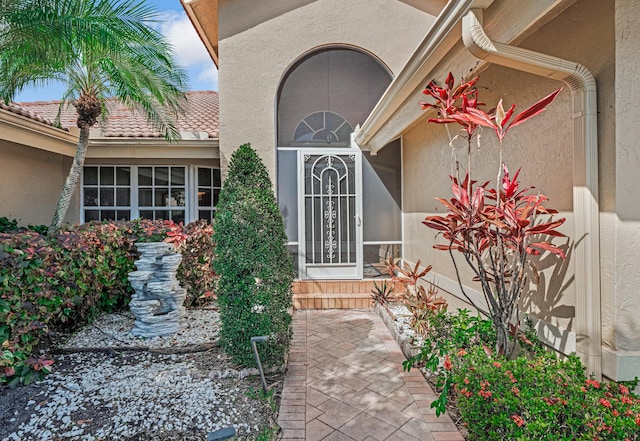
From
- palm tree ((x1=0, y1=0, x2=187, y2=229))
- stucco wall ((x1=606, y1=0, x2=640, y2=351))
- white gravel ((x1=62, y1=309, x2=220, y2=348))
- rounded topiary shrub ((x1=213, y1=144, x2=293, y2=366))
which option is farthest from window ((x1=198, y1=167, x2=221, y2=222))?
stucco wall ((x1=606, y1=0, x2=640, y2=351))

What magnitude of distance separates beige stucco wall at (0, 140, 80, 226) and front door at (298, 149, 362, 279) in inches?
270

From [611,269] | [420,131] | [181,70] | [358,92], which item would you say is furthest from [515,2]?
[181,70]

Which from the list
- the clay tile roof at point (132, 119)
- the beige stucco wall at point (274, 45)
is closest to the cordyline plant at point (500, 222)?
the beige stucco wall at point (274, 45)

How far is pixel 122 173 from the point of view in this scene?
10477 millimetres

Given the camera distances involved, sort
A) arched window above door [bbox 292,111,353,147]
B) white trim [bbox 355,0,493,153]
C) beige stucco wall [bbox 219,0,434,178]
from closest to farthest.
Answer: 1. white trim [bbox 355,0,493,153]
2. beige stucco wall [bbox 219,0,434,178]
3. arched window above door [bbox 292,111,353,147]

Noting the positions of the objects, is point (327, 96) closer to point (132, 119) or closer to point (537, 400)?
point (132, 119)

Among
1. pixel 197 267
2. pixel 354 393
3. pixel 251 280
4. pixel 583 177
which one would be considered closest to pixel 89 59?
pixel 197 267

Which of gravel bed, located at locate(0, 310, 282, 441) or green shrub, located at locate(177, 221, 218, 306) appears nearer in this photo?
gravel bed, located at locate(0, 310, 282, 441)

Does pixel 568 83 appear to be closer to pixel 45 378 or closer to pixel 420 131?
pixel 420 131

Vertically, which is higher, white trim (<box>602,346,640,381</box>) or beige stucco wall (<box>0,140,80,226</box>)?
beige stucco wall (<box>0,140,80,226</box>)

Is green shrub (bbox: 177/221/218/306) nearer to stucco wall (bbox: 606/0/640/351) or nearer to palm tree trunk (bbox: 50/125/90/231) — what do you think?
palm tree trunk (bbox: 50/125/90/231)

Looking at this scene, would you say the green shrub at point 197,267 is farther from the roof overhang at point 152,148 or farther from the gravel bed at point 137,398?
the roof overhang at point 152,148

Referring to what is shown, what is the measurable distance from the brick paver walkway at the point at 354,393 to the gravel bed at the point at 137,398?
382 mm

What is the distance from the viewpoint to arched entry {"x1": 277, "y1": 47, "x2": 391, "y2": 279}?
8938 millimetres
